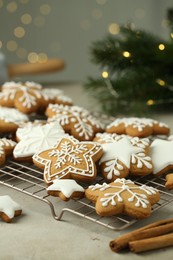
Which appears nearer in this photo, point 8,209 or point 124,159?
point 8,209

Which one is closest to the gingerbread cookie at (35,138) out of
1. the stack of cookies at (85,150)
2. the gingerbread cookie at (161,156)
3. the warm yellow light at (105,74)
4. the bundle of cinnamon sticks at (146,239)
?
the stack of cookies at (85,150)

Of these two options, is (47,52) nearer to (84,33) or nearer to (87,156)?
(84,33)

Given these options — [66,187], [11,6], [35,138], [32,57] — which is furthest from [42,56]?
[66,187]

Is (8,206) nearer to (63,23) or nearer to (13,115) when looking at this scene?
(13,115)

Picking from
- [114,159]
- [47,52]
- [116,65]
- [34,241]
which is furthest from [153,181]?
[47,52]

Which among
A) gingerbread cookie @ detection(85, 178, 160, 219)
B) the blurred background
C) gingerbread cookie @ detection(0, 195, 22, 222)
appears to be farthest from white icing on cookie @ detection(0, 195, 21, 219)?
the blurred background

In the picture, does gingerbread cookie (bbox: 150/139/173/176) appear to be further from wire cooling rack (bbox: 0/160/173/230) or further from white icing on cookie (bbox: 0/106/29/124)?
white icing on cookie (bbox: 0/106/29/124)

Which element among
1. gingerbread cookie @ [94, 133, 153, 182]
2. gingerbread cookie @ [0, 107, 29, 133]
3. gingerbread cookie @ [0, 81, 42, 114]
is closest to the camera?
gingerbread cookie @ [94, 133, 153, 182]
